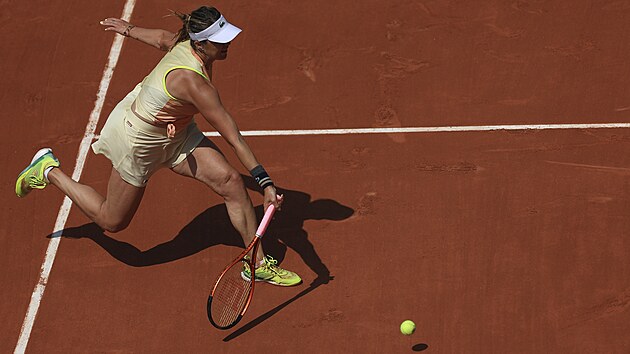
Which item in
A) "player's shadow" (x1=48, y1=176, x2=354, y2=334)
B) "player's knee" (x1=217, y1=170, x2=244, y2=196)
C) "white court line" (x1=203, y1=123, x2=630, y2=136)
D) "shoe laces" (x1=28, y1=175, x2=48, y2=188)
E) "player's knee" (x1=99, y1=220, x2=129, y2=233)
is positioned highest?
"player's knee" (x1=217, y1=170, x2=244, y2=196)

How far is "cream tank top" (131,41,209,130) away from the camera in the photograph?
27.4 ft

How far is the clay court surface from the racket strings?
0.14 metres

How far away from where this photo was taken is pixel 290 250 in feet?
31.3

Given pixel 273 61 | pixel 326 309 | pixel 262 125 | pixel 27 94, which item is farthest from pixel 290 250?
pixel 27 94

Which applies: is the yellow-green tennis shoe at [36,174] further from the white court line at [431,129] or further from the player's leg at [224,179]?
the white court line at [431,129]

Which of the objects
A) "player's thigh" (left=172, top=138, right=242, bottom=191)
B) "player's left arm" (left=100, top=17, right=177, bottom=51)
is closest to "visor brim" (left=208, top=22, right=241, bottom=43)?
"player's left arm" (left=100, top=17, right=177, bottom=51)

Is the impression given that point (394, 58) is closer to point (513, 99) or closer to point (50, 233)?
point (513, 99)

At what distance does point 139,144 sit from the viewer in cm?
870

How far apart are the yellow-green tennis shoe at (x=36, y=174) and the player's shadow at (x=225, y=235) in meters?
0.48

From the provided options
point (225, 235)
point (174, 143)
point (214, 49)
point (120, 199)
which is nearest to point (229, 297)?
point (225, 235)

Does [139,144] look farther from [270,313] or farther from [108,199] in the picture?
[270,313]

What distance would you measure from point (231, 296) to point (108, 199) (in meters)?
1.26

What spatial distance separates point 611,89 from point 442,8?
206 cm

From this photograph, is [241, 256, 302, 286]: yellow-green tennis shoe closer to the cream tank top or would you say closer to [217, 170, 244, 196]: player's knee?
[217, 170, 244, 196]: player's knee
